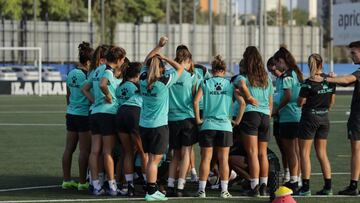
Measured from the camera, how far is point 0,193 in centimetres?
1395

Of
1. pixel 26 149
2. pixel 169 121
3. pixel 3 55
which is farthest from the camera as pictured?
pixel 3 55

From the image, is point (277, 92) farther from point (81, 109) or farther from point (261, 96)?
point (81, 109)

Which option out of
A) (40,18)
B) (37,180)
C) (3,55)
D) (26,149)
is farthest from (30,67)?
(37,180)

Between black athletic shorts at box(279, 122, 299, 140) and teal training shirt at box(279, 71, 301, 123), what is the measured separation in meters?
0.06

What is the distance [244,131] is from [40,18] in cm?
7520

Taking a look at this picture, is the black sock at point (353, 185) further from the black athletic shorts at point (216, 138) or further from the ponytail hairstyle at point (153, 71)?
the ponytail hairstyle at point (153, 71)

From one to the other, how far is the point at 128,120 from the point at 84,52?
138cm

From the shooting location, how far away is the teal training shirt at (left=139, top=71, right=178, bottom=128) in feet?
43.6

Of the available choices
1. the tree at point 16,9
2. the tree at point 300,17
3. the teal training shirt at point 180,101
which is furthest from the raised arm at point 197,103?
the tree at point 300,17

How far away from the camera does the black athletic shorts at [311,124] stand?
1365 cm

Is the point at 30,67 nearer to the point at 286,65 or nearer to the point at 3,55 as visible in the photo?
the point at 3,55

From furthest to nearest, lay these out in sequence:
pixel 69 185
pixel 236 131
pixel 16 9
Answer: pixel 16 9 < pixel 69 185 < pixel 236 131

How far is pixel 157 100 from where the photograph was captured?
13.3m

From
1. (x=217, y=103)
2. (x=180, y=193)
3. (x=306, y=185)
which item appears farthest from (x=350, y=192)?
(x=180, y=193)
